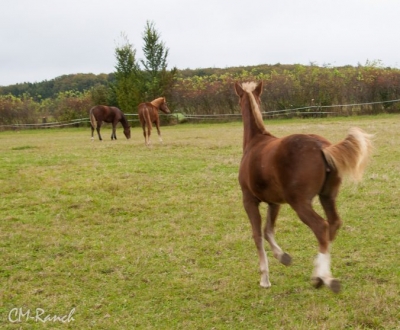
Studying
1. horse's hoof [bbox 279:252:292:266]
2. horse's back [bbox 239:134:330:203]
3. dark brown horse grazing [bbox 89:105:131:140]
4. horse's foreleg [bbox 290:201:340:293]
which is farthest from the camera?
dark brown horse grazing [bbox 89:105:131:140]

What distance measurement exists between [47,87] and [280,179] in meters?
65.8

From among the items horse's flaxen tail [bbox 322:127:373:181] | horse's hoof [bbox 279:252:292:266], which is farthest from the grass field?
horse's flaxen tail [bbox 322:127:373:181]

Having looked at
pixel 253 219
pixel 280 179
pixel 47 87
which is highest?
pixel 47 87

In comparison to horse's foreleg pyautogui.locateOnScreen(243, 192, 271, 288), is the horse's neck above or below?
above

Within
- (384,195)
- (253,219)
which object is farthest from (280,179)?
(384,195)

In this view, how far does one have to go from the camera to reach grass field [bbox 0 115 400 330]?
140 inches

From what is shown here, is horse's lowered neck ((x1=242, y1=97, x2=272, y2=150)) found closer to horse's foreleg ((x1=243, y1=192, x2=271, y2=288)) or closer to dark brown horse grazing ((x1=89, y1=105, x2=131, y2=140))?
horse's foreleg ((x1=243, y1=192, x2=271, y2=288))

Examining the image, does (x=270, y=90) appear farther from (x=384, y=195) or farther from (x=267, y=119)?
(x=384, y=195)

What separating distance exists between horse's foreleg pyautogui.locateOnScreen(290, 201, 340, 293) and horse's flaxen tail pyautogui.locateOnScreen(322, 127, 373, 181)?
367mm

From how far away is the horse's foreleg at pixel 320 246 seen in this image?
3.24 m

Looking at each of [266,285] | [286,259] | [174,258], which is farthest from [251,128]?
[174,258]

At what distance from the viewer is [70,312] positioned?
3.71 metres

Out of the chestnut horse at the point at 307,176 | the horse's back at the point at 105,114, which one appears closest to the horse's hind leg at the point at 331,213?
the chestnut horse at the point at 307,176

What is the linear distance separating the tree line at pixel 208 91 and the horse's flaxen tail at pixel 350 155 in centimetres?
2519
